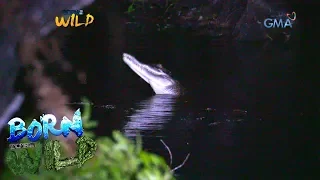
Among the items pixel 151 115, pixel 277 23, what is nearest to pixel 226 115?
pixel 151 115

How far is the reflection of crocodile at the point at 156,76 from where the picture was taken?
189cm

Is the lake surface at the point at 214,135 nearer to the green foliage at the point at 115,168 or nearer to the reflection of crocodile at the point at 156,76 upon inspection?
the reflection of crocodile at the point at 156,76

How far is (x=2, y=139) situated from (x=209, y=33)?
3.12 feet

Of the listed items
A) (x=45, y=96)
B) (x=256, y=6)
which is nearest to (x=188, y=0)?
(x=256, y=6)

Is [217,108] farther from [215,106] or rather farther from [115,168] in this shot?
[115,168]

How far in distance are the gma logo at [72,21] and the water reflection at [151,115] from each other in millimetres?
401

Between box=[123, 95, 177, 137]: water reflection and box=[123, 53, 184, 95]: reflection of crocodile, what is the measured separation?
0.11 ft

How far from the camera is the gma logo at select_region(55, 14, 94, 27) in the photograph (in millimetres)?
1760

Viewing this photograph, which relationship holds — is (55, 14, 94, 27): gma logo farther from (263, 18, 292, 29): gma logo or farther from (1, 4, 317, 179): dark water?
(263, 18, 292, 29): gma logo

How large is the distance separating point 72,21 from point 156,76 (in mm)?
407

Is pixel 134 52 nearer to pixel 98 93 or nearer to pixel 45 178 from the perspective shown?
pixel 98 93

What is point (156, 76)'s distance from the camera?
1.89m

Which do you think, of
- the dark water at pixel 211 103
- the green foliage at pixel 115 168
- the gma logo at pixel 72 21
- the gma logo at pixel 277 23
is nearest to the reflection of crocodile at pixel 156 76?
the dark water at pixel 211 103

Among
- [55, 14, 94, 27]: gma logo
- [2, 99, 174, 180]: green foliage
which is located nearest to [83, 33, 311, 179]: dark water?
[55, 14, 94, 27]: gma logo
